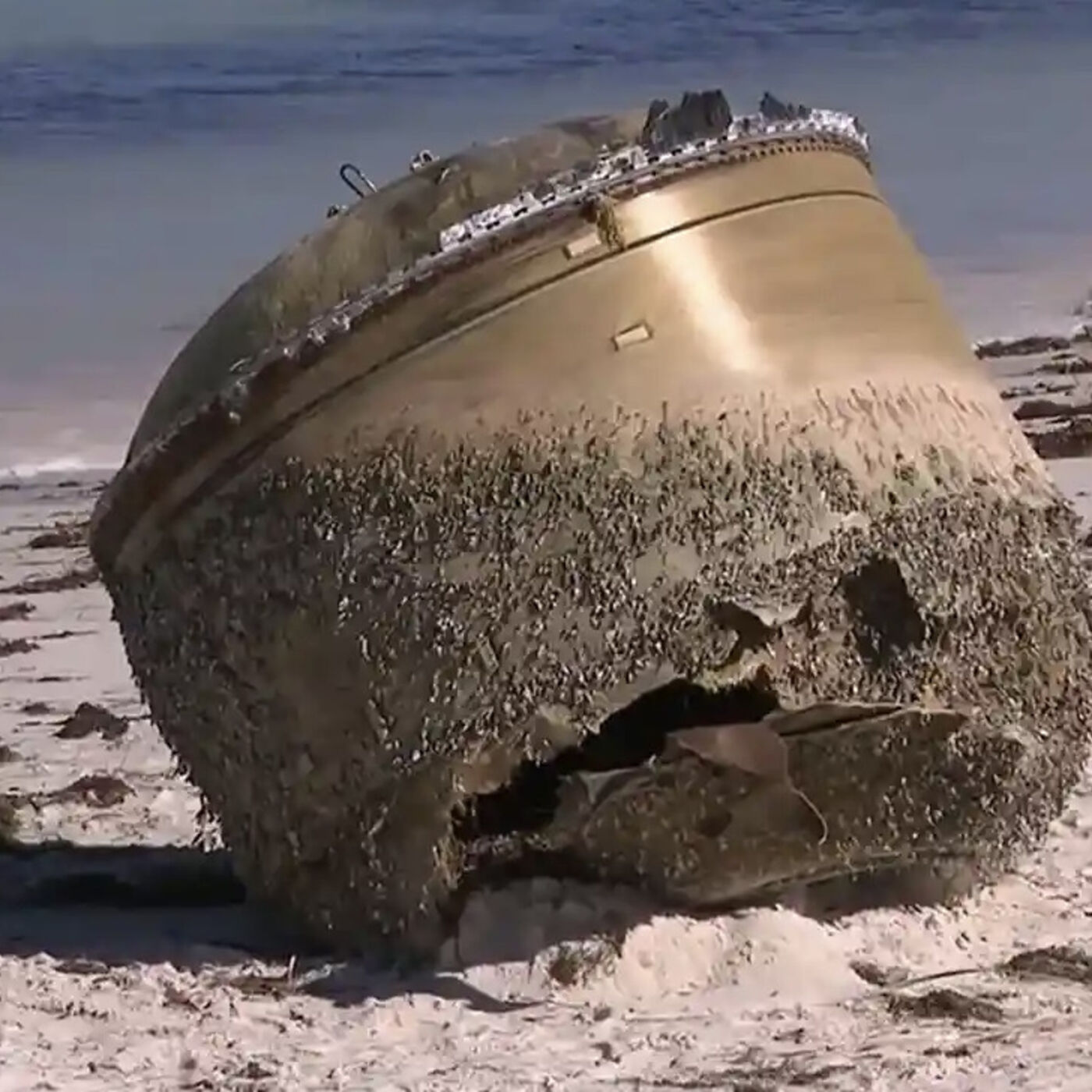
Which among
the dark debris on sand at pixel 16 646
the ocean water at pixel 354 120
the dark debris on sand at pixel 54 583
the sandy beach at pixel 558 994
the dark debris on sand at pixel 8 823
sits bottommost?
the sandy beach at pixel 558 994

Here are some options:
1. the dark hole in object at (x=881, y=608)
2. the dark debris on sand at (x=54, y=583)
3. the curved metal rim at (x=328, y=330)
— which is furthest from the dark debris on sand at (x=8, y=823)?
the dark debris on sand at (x=54, y=583)

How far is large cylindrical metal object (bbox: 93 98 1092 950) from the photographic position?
4.18 metres

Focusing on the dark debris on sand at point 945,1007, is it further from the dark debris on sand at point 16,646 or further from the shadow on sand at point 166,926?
the dark debris on sand at point 16,646

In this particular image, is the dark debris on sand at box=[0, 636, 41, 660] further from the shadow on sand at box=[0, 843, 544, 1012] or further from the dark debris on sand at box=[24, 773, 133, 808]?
the shadow on sand at box=[0, 843, 544, 1012]

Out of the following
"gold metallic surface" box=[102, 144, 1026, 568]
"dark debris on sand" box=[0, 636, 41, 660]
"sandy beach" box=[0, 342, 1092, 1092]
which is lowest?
"sandy beach" box=[0, 342, 1092, 1092]

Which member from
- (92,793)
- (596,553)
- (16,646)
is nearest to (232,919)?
(92,793)

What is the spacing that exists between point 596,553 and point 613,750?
0.43 m

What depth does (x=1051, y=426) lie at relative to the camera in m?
10.0

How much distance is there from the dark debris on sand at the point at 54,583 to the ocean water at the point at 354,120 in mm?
2423

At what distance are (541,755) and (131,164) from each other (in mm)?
18211

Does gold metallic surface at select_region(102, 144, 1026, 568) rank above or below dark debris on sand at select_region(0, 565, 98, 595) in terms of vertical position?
below

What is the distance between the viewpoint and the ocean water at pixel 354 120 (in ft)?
46.7

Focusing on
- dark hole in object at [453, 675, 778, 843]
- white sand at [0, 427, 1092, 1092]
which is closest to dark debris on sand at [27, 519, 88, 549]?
white sand at [0, 427, 1092, 1092]

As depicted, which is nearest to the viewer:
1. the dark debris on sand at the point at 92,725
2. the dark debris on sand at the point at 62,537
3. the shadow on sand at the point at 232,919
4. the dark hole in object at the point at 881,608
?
the dark hole in object at the point at 881,608
